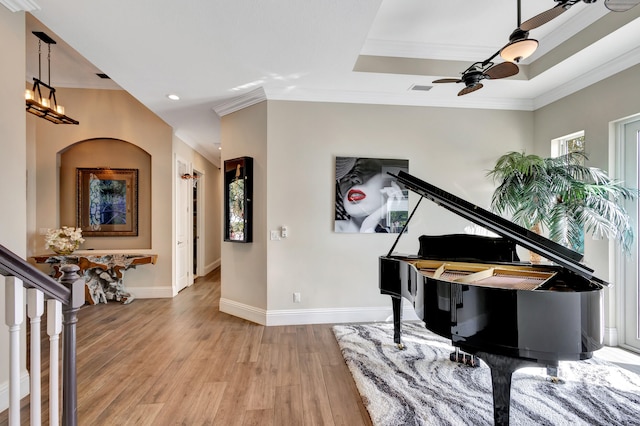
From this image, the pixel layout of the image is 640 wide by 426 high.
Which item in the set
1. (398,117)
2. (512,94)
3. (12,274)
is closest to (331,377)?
(12,274)

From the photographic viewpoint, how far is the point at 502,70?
2.52m

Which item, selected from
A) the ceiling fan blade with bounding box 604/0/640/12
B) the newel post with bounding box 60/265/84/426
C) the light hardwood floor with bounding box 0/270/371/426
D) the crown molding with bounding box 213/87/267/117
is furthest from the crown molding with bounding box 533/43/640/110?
the newel post with bounding box 60/265/84/426

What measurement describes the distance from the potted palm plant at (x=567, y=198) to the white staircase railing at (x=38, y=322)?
384 cm

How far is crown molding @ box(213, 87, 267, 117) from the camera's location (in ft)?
12.1

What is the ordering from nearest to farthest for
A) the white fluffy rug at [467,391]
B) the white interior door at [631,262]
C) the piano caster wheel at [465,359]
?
the white fluffy rug at [467,391], the piano caster wheel at [465,359], the white interior door at [631,262]

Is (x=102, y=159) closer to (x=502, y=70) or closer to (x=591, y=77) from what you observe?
(x=502, y=70)

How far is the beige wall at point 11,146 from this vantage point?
207 cm

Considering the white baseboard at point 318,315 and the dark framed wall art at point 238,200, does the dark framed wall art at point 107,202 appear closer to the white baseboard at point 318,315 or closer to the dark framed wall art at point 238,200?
the dark framed wall art at point 238,200

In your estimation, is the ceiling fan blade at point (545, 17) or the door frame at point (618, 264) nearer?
the ceiling fan blade at point (545, 17)

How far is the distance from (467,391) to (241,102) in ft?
12.5

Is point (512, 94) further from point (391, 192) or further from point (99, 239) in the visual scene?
point (99, 239)

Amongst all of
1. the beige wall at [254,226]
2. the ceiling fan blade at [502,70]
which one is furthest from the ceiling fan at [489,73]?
the beige wall at [254,226]

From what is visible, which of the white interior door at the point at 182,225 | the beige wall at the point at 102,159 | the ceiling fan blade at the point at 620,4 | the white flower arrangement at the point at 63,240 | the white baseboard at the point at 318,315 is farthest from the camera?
the white interior door at the point at 182,225

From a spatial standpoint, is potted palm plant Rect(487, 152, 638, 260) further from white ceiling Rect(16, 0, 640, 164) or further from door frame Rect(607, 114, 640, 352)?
white ceiling Rect(16, 0, 640, 164)
